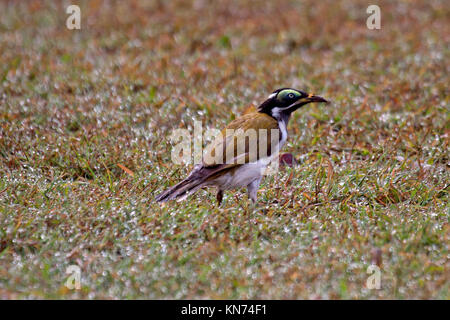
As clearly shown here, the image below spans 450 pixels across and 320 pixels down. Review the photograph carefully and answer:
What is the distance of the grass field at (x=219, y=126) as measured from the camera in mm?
4609

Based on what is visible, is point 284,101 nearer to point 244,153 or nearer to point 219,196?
point 244,153

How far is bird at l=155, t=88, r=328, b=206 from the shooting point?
5.37m

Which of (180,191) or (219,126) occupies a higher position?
(219,126)

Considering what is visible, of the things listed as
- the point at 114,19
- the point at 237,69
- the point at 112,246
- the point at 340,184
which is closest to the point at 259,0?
the point at 114,19

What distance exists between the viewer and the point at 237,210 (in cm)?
536

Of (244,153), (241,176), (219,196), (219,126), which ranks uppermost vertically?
(219,126)

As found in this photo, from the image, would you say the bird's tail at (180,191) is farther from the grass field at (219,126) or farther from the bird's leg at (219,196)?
the bird's leg at (219,196)

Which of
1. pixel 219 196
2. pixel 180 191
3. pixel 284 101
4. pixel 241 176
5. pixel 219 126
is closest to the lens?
pixel 180 191

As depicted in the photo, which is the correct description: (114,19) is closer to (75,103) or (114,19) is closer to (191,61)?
(191,61)

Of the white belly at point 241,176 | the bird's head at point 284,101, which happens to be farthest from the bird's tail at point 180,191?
the bird's head at point 284,101

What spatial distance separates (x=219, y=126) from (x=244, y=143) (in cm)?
170

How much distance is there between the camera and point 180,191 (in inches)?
209

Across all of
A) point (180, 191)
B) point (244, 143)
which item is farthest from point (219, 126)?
point (180, 191)

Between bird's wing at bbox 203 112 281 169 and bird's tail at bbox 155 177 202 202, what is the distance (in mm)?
177
